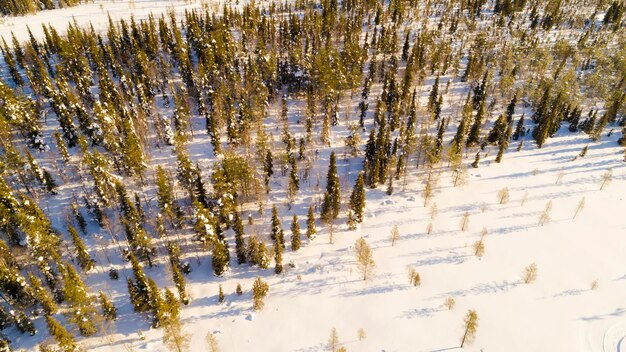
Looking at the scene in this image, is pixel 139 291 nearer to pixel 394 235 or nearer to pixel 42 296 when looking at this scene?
pixel 42 296

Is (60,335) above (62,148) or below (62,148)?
below

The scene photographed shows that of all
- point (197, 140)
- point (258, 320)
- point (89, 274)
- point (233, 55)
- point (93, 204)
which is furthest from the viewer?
point (233, 55)

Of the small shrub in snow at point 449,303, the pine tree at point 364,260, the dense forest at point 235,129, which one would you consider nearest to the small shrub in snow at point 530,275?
the small shrub in snow at point 449,303

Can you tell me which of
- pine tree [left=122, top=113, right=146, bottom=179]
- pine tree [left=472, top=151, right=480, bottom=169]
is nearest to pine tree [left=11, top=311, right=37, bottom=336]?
pine tree [left=122, top=113, right=146, bottom=179]

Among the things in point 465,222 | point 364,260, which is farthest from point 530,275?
point 364,260

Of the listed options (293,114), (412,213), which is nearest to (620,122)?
(412,213)

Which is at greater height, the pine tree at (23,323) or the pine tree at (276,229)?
the pine tree at (276,229)

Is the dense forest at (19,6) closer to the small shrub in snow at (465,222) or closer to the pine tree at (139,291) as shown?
the pine tree at (139,291)

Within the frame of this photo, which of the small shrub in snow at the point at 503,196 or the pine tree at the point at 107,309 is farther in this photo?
the small shrub in snow at the point at 503,196

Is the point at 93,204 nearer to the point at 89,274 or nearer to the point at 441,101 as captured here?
the point at 89,274
